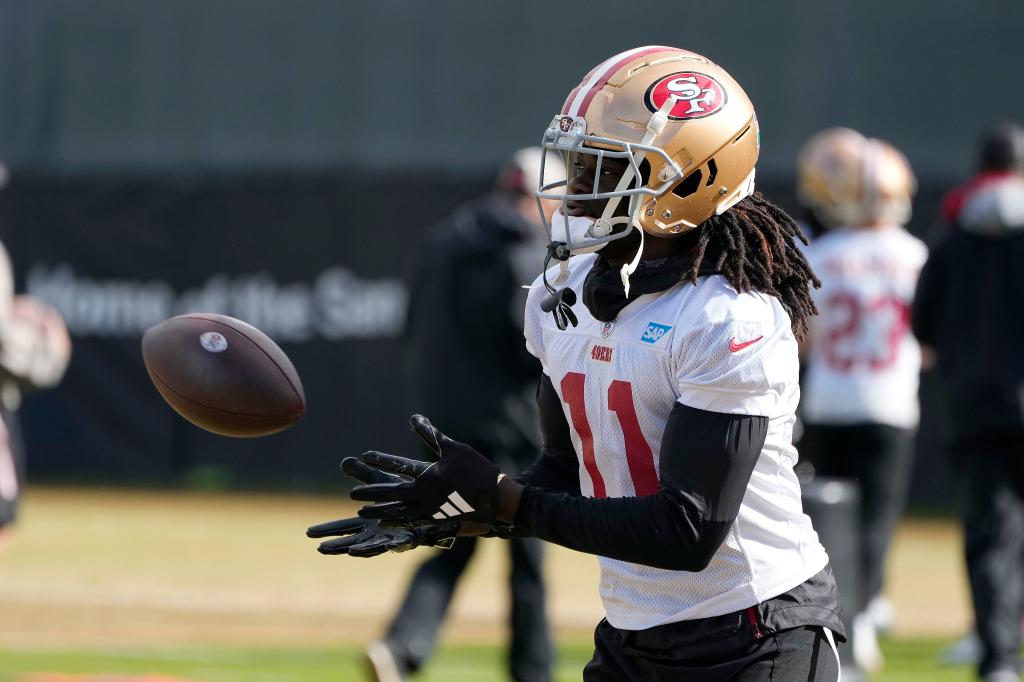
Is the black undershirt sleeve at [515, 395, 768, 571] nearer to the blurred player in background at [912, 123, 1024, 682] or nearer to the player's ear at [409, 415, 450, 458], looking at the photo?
the player's ear at [409, 415, 450, 458]

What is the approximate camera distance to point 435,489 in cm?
308

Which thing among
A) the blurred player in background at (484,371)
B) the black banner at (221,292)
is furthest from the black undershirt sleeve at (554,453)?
the black banner at (221,292)

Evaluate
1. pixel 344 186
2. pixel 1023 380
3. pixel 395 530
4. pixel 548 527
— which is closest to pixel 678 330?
pixel 548 527

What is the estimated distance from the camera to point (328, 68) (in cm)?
1498

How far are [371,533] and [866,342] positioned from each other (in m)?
4.85

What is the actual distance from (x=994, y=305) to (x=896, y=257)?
653 millimetres

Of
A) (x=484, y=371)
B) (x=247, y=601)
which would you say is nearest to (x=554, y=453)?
(x=484, y=371)

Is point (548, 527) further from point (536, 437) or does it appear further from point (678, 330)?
point (536, 437)

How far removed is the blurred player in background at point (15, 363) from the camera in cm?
686

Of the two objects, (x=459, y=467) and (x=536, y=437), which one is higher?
(x=459, y=467)

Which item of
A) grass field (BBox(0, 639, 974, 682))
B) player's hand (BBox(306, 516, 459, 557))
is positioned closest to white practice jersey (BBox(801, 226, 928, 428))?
grass field (BBox(0, 639, 974, 682))

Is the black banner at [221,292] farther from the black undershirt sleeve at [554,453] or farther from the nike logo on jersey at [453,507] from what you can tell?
the nike logo on jersey at [453,507]

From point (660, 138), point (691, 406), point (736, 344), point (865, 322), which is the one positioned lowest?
point (865, 322)

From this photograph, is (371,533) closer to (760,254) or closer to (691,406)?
(691,406)
